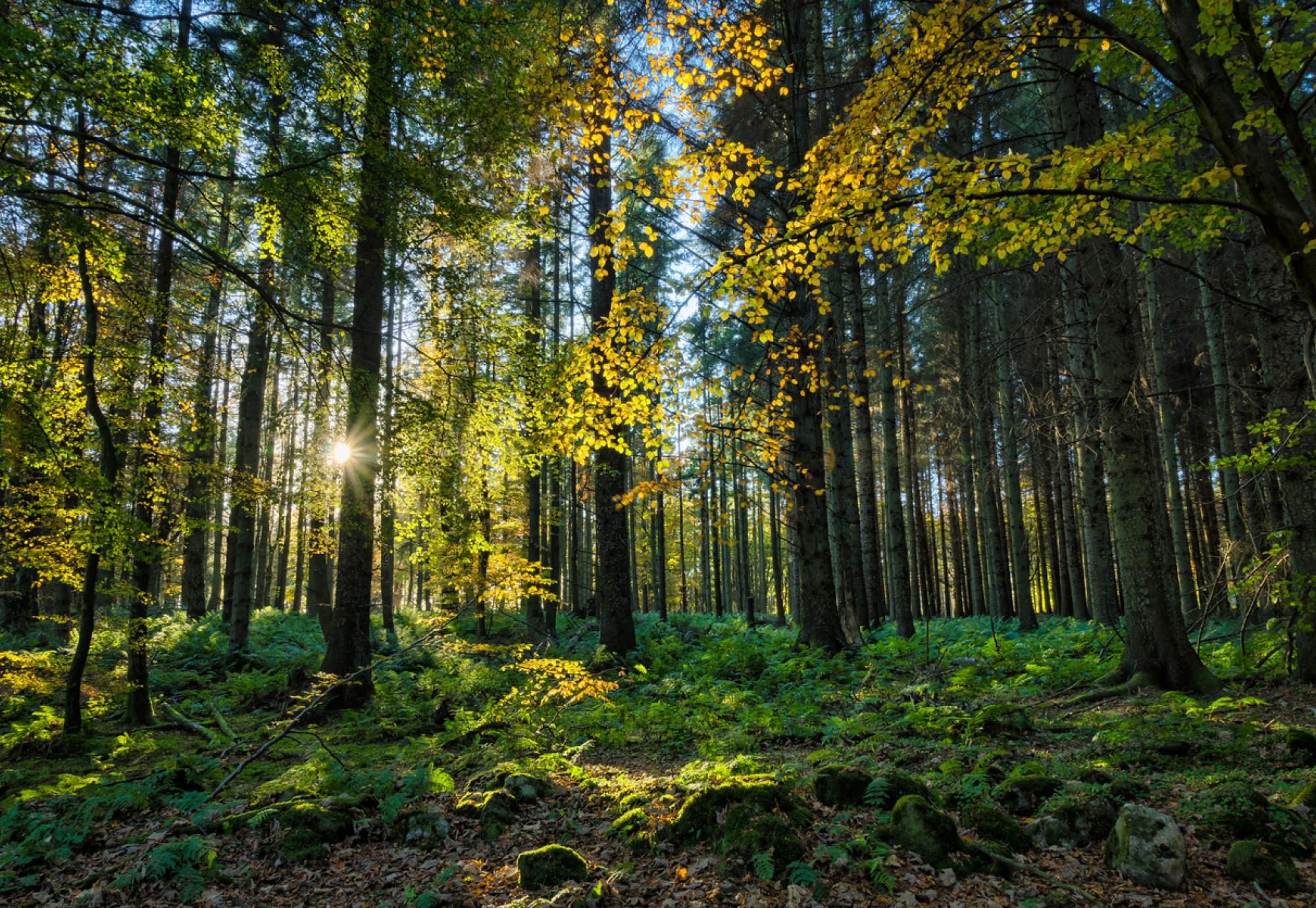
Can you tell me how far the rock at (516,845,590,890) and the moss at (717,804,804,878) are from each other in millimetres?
932

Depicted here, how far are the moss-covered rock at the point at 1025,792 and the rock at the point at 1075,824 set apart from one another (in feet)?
0.96

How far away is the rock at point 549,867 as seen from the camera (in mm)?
3939

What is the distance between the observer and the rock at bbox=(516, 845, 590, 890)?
155 inches

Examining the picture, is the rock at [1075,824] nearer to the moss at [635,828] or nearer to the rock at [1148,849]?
the rock at [1148,849]

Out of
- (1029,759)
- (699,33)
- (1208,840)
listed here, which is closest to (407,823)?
(1029,759)

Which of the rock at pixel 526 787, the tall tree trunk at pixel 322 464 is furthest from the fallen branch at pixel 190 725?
the rock at pixel 526 787

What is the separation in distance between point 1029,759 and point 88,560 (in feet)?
32.8

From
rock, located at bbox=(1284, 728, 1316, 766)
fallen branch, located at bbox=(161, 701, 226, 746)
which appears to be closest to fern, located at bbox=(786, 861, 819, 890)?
rock, located at bbox=(1284, 728, 1316, 766)

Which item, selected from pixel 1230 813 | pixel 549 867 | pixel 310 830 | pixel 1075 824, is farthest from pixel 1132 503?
pixel 310 830

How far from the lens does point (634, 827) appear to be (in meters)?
4.55

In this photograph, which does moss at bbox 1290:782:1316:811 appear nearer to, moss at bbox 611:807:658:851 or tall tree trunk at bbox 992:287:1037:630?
moss at bbox 611:807:658:851

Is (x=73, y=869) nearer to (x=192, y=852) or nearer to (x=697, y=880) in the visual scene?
(x=192, y=852)

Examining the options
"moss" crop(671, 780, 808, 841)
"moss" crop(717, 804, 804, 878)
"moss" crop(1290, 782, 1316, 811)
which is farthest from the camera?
"moss" crop(671, 780, 808, 841)

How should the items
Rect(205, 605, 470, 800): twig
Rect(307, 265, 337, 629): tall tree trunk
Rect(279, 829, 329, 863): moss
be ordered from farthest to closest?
Rect(307, 265, 337, 629): tall tree trunk
Rect(205, 605, 470, 800): twig
Rect(279, 829, 329, 863): moss
